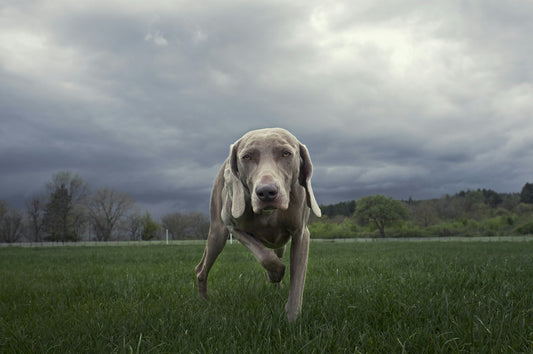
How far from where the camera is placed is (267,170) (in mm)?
3129

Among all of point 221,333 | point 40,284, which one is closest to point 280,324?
point 221,333

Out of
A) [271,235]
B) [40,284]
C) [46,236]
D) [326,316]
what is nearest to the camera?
[326,316]

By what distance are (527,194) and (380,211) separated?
35.3 metres

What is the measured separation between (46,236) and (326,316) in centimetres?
6243

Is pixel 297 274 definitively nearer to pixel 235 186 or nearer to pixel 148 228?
pixel 235 186

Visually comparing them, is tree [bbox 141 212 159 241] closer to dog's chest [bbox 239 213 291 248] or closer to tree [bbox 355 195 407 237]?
tree [bbox 355 195 407 237]

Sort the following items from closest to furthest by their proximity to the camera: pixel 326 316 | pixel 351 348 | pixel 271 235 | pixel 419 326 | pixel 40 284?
pixel 351 348 → pixel 419 326 → pixel 326 316 → pixel 271 235 → pixel 40 284

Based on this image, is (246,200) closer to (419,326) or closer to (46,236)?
(419,326)

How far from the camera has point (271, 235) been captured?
3852 mm

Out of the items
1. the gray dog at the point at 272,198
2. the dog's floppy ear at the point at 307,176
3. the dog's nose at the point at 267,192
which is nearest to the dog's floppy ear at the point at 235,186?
the gray dog at the point at 272,198

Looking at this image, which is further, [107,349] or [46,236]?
[46,236]

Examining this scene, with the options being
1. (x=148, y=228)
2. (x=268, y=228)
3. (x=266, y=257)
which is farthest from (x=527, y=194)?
(x=266, y=257)

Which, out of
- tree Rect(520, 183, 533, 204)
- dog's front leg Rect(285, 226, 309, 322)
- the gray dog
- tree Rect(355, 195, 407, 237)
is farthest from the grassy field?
tree Rect(520, 183, 533, 204)

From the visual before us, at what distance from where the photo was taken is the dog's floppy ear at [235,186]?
11.4 ft
